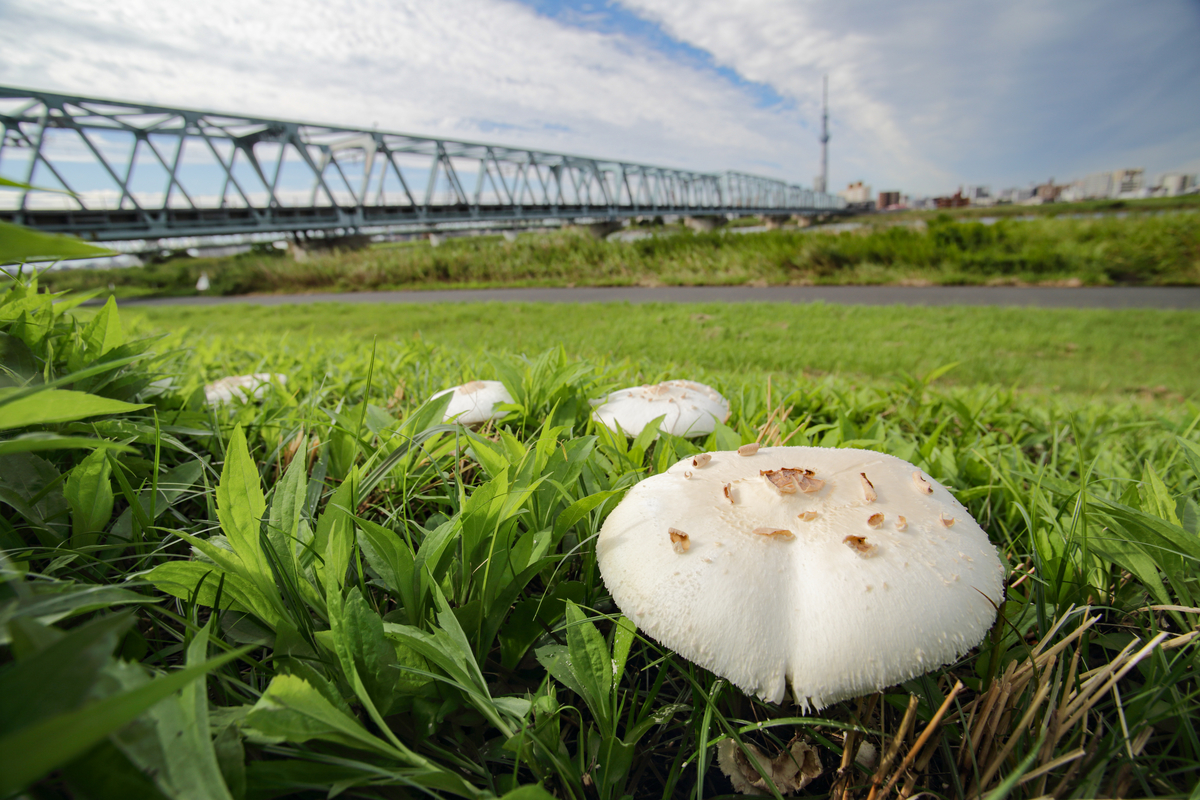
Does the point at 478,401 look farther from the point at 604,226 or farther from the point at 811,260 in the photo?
the point at 604,226

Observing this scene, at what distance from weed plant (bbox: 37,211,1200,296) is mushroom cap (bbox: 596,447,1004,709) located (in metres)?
11.2

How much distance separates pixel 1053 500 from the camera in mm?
1251

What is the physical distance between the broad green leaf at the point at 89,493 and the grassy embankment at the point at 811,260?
11577 millimetres

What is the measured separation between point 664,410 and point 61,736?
1.40 metres

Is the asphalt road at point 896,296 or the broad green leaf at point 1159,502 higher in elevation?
the broad green leaf at point 1159,502

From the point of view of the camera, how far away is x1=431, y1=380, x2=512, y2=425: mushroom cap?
5.50ft

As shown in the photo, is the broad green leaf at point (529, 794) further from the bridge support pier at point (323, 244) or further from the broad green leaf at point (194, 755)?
the bridge support pier at point (323, 244)

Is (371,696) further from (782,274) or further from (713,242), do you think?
(713,242)

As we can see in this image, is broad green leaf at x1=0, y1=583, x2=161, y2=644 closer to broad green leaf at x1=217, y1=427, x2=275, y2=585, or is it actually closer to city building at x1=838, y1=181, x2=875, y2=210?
broad green leaf at x1=217, y1=427, x2=275, y2=585

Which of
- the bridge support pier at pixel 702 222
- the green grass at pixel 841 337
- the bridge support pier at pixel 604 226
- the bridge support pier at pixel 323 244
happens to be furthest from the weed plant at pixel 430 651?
the bridge support pier at pixel 702 222

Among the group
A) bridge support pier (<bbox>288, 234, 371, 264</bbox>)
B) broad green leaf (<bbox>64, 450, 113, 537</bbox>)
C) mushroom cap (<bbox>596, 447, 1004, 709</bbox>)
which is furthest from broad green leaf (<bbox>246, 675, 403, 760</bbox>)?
Result: bridge support pier (<bbox>288, 234, 371, 264</bbox>)

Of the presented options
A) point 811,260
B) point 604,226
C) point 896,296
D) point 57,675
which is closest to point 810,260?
point 811,260

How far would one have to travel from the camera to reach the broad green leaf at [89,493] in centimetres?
85

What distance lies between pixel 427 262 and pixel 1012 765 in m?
15.9
